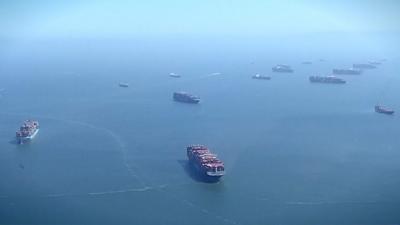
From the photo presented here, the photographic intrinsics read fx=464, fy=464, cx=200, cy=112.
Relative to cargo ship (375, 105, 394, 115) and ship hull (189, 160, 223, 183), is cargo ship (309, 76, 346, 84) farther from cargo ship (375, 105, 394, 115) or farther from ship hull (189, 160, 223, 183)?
ship hull (189, 160, 223, 183)

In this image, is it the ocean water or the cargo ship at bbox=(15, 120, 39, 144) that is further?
the cargo ship at bbox=(15, 120, 39, 144)

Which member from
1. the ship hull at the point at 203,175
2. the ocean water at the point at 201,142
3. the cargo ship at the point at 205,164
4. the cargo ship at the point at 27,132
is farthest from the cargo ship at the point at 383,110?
the cargo ship at the point at 27,132

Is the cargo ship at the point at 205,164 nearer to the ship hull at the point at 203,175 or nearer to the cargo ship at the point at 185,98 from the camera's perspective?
the ship hull at the point at 203,175

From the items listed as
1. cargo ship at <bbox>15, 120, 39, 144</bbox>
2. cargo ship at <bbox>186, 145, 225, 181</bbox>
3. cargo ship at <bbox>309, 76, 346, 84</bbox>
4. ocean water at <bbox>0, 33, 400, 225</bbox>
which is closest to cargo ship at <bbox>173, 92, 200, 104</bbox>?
ocean water at <bbox>0, 33, 400, 225</bbox>

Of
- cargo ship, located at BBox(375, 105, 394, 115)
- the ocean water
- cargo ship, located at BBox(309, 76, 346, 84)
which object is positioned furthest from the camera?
cargo ship, located at BBox(309, 76, 346, 84)

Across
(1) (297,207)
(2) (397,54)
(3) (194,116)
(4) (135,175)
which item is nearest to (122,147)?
(4) (135,175)

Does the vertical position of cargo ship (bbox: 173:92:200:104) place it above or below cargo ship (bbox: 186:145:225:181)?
below

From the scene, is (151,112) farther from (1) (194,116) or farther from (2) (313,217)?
(2) (313,217)

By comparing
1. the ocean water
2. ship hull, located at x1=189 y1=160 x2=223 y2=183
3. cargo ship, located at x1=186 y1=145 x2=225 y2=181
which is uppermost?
cargo ship, located at x1=186 y1=145 x2=225 y2=181

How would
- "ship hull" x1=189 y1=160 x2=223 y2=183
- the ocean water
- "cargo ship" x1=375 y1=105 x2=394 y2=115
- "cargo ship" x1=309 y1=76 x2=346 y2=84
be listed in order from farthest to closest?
"cargo ship" x1=309 y1=76 x2=346 y2=84
"cargo ship" x1=375 y1=105 x2=394 y2=115
"ship hull" x1=189 y1=160 x2=223 y2=183
the ocean water
